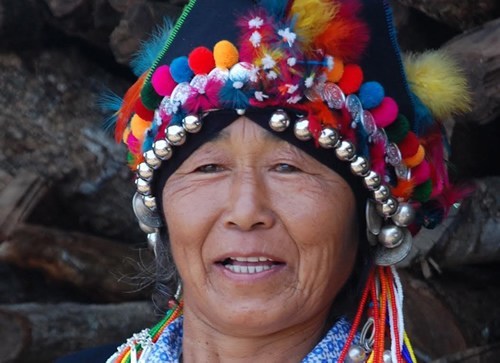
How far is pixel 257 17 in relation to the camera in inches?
93.0

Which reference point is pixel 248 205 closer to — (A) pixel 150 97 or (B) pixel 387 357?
(A) pixel 150 97

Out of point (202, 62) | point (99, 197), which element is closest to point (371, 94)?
point (202, 62)

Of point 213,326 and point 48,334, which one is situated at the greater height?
point 213,326

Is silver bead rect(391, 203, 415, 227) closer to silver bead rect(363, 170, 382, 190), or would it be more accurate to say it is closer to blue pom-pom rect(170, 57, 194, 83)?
silver bead rect(363, 170, 382, 190)

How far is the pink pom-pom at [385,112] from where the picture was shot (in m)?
2.40

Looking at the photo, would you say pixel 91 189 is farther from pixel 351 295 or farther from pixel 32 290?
pixel 351 295

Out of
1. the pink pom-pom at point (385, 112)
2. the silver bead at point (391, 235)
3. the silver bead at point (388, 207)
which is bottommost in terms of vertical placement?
the silver bead at point (391, 235)

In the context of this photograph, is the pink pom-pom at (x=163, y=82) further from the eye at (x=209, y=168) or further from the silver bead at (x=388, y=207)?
the silver bead at (x=388, y=207)

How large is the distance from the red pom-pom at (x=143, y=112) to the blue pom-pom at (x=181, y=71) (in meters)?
0.15

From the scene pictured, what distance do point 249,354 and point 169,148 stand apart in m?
0.54

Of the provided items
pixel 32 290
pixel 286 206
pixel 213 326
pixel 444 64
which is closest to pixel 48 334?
pixel 32 290

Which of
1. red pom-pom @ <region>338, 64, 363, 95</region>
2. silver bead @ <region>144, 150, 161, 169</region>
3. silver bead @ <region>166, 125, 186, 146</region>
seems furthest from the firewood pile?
red pom-pom @ <region>338, 64, 363, 95</region>

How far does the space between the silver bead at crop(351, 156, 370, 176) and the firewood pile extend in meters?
0.83

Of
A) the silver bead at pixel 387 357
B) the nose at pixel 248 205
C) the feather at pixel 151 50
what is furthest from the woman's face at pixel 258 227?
the feather at pixel 151 50
